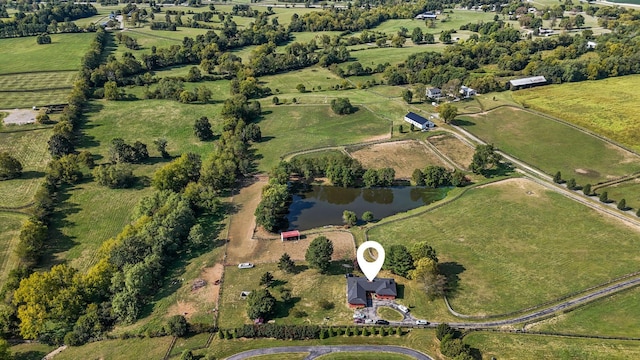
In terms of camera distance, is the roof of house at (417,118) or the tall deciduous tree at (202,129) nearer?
the tall deciduous tree at (202,129)

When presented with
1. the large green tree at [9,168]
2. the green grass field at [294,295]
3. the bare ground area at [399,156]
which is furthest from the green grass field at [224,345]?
the large green tree at [9,168]

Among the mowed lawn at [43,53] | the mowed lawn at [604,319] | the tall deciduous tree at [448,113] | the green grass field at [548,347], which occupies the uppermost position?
the mowed lawn at [43,53]

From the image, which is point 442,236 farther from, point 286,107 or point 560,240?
point 286,107

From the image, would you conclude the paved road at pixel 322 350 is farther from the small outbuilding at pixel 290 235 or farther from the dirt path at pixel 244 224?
the small outbuilding at pixel 290 235

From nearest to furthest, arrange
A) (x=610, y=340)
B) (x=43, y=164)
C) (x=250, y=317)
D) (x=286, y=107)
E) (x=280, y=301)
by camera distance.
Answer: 1. (x=610, y=340)
2. (x=250, y=317)
3. (x=280, y=301)
4. (x=43, y=164)
5. (x=286, y=107)

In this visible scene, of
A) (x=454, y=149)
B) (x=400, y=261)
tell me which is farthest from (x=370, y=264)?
(x=454, y=149)

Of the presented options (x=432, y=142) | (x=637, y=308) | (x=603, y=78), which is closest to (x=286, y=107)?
(x=432, y=142)

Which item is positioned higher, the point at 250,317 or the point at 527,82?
the point at 527,82
